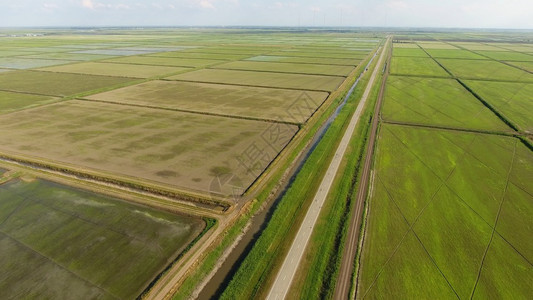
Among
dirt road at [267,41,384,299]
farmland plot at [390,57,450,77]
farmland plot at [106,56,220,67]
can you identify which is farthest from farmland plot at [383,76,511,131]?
farmland plot at [106,56,220,67]

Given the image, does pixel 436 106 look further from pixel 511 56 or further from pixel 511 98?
pixel 511 56

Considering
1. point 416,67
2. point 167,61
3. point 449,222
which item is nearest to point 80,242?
point 449,222

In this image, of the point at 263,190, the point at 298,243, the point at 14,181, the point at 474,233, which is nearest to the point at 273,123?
the point at 263,190

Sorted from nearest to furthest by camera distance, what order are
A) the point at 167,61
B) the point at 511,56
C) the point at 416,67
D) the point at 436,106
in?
the point at 436,106 < the point at 416,67 < the point at 167,61 < the point at 511,56

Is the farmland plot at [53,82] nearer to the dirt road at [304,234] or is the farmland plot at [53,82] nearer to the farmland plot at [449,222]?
the dirt road at [304,234]

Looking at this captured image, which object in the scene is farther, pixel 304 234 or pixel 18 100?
pixel 18 100

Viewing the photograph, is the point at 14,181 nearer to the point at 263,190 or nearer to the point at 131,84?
the point at 263,190

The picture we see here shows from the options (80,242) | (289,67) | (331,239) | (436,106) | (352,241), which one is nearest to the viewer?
(80,242)
